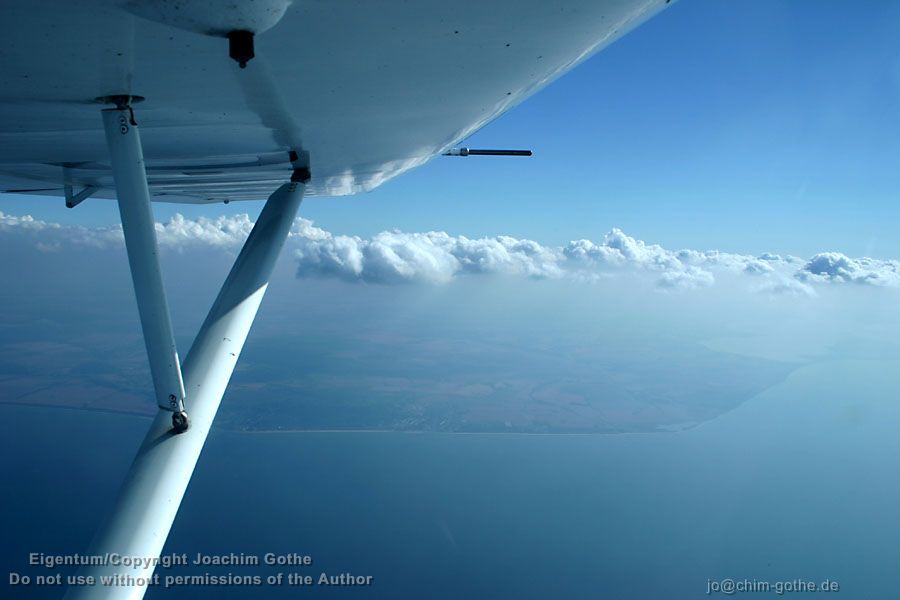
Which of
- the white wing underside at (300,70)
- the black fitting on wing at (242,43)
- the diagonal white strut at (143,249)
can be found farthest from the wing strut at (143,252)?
the black fitting on wing at (242,43)

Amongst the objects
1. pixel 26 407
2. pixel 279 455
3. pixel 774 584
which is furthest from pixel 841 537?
pixel 26 407

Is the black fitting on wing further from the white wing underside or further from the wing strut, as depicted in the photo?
the wing strut

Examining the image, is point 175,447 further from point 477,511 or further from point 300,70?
point 477,511

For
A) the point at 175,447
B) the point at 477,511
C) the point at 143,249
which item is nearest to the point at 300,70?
the point at 143,249

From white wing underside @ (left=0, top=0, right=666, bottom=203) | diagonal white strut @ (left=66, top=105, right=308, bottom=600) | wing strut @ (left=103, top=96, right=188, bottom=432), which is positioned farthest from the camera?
diagonal white strut @ (left=66, top=105, right=308, bottom=600)

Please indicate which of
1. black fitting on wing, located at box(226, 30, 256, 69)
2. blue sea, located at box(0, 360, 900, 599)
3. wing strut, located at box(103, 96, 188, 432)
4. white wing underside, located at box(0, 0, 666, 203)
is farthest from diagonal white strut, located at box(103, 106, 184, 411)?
blue sea, located at box(0, 360, 900, 599)

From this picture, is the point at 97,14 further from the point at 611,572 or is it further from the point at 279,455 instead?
the point at 279,455
